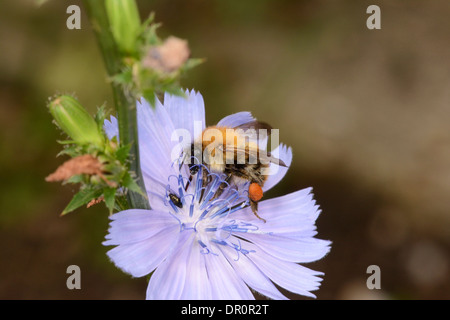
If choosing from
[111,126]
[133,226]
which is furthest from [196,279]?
[111,126]

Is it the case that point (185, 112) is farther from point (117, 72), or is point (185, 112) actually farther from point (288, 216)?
point (117, 72)

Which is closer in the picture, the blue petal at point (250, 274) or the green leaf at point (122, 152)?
the green leaf at point (122, 152)

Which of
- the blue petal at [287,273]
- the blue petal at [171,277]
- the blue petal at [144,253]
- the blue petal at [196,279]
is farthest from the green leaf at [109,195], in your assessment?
the blue petal at [287,273]

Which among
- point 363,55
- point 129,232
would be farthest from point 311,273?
Result: point 363,55

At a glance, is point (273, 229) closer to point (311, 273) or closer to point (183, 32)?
point (311, 273)

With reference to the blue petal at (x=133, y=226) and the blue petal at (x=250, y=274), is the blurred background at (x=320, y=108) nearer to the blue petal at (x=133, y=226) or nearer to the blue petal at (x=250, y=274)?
the blue petal at (x=250, y=274)

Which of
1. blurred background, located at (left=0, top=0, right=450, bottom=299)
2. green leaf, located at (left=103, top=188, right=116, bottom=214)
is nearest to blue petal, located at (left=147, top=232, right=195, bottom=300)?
green leaf, located at (left=103, top=188, right=116, bottom=214)

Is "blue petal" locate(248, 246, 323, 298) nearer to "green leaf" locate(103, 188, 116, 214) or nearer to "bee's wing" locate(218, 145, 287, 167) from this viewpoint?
"bee's wing" locate(218, 145, 287, 167)
